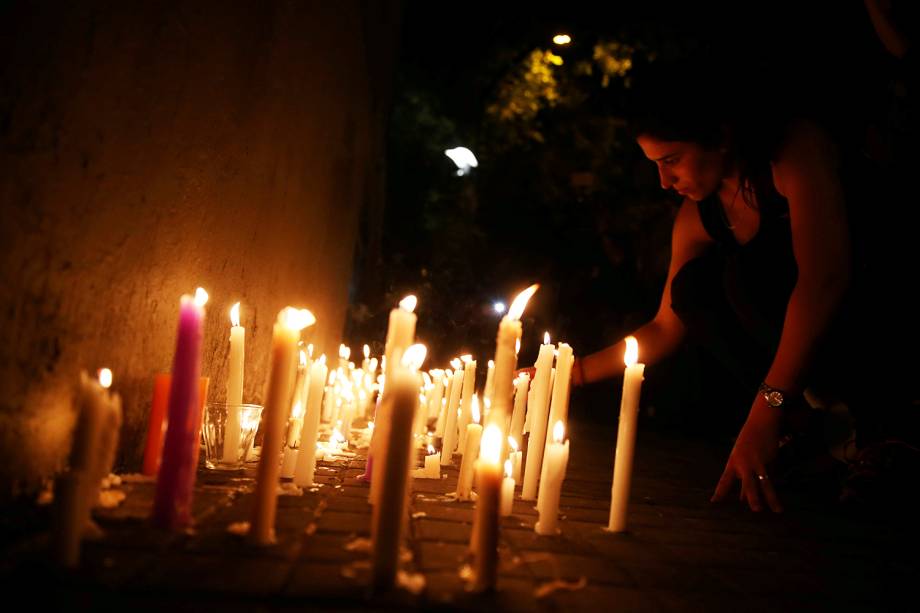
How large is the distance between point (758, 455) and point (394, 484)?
184 centimetres

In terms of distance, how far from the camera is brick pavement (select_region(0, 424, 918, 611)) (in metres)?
1.25

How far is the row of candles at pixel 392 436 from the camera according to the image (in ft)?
4.33

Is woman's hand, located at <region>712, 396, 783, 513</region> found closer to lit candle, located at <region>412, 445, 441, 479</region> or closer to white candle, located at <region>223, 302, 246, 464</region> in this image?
lit candle, located at <region>412, 445, 441, 479</region>

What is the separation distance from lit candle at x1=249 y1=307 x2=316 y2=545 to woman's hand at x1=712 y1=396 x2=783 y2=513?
1833mm

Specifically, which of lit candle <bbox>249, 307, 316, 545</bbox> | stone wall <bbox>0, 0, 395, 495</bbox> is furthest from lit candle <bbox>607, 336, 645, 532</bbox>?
stone wall <bbox>0, 0, 395, 495</bbox>

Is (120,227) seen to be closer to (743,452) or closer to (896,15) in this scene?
(743,452)

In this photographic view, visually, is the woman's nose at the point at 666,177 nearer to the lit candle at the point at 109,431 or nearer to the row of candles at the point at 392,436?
the row of candles at the point at 392,436

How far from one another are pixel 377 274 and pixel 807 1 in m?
4.84

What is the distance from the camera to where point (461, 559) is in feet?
5.19

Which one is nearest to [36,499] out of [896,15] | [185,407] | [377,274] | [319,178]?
[185,407]

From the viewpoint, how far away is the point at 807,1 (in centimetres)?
583

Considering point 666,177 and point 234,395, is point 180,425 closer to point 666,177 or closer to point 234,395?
point 234,395

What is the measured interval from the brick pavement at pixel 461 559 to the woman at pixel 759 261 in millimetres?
449

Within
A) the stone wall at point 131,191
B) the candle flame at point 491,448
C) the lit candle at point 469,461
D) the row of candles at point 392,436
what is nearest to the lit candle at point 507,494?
the row of candles at point 392,436
